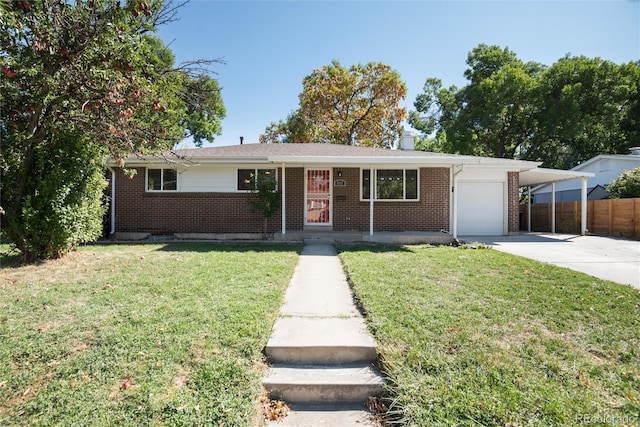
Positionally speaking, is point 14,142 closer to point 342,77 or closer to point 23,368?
point 23,368

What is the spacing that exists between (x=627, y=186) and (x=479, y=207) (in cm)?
674

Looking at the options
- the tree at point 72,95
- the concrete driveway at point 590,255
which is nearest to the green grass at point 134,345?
the tree at point 72,95

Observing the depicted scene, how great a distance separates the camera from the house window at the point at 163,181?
453 inches

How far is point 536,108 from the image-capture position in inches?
916

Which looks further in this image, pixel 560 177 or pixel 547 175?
pixel 560 177

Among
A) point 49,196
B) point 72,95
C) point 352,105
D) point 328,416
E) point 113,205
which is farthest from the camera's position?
point 352,105

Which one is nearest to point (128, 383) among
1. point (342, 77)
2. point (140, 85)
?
point (140, 85)

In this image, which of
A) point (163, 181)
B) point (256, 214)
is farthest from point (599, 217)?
point (163, 181)

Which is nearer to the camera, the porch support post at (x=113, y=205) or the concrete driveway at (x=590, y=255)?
the concrete driveway at (x=590, y=255)

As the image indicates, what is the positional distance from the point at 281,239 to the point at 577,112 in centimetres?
2303

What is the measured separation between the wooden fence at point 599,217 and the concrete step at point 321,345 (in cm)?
1430

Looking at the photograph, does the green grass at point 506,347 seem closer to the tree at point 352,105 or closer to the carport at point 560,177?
the carport at point 560,177

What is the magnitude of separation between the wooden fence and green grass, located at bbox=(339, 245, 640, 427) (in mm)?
9831

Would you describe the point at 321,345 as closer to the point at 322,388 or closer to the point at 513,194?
the point at 322,388
